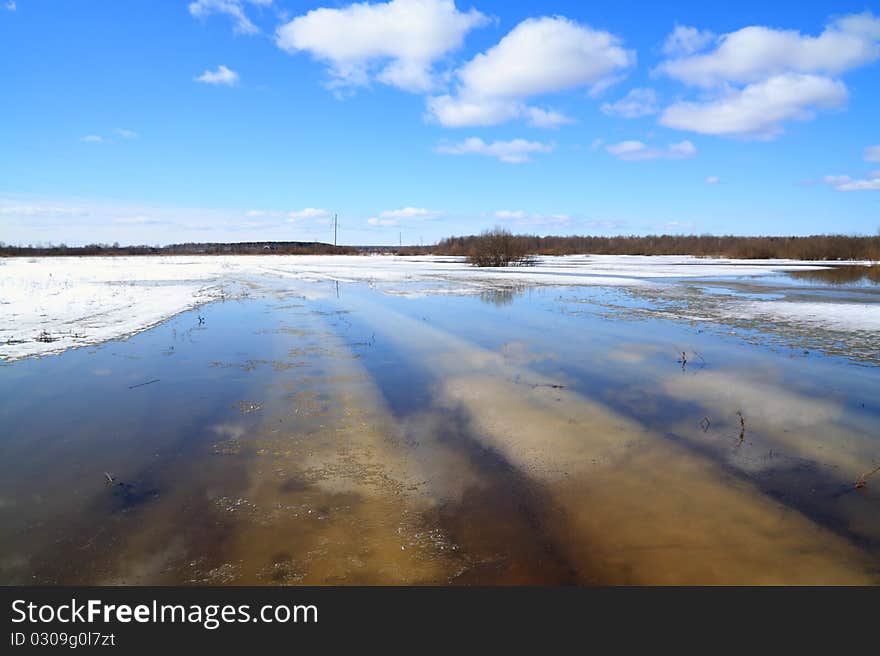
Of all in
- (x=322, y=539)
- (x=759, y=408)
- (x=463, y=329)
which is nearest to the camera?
(x=322, y=539)

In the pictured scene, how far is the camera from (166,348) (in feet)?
32.9

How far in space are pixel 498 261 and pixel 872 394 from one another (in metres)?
40.7

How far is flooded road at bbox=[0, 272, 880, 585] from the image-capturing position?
11.1 feet

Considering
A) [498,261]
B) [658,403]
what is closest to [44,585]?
[658,403]

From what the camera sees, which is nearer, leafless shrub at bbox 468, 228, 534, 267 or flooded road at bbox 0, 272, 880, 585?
flooded road at bbox 0, 272, 880, 585

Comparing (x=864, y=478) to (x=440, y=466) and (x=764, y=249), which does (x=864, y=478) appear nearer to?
(x=440, y=466)

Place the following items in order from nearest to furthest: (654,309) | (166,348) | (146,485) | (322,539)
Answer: (322,539) < (146,485) < (166,348) < (654,309)

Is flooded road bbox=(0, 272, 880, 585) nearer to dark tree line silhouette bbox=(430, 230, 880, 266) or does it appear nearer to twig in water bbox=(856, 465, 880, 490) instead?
twig in water bbox=(856, 465, 880, 490)

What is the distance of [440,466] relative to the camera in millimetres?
4820

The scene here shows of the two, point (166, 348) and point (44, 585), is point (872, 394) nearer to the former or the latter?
point (44, 585)

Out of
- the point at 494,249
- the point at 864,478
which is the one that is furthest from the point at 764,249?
A: the point at 864,478

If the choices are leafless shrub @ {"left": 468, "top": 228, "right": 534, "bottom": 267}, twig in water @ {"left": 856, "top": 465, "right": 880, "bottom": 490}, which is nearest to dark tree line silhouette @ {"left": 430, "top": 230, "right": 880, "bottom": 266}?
leafless shrub @ {"left": 468, "top": 228, "right": 534, "bottom": 267}

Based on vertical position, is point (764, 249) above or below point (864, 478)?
above

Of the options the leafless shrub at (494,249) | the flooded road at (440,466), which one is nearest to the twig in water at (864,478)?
the flooded road at (440,466)
